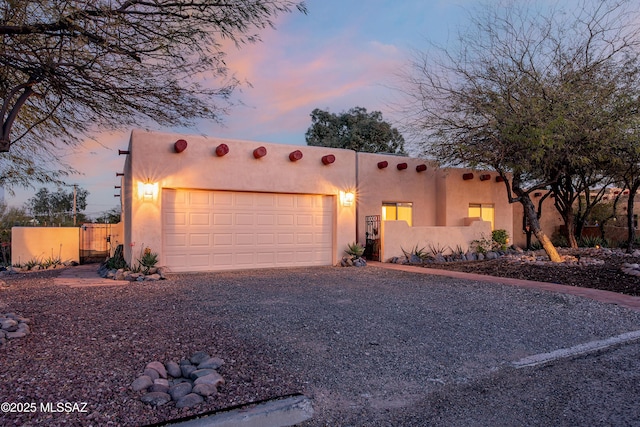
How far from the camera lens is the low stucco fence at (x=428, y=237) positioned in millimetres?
13438

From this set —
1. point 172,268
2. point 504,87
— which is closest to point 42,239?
point 172,268

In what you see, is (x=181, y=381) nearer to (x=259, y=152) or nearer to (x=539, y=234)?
(x=259, y=152)

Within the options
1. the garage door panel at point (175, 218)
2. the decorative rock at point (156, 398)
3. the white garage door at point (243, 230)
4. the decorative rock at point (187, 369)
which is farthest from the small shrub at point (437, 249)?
the decorative rock at point (156, 398)

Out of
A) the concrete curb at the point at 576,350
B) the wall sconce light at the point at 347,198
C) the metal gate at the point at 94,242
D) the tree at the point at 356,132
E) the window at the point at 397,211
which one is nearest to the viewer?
the concrete curb at the point at 576,350

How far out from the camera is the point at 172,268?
10.6 m

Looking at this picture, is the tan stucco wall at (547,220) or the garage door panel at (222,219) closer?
the garage door panel at (222,219)

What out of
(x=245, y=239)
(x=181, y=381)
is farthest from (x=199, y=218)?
(x=181, y=381)

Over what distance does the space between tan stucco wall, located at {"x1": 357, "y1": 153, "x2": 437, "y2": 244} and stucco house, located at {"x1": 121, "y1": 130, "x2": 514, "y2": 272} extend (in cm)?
3

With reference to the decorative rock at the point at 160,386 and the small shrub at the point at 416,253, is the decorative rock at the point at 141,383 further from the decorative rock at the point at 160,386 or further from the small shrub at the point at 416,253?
the small shrub at the point at 416,253

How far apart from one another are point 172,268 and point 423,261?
7321 mm

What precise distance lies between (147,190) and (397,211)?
8.26m

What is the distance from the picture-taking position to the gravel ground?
10.2ft

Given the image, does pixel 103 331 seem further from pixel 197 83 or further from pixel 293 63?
pixel 293 63

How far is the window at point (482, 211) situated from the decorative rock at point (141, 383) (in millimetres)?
14748
